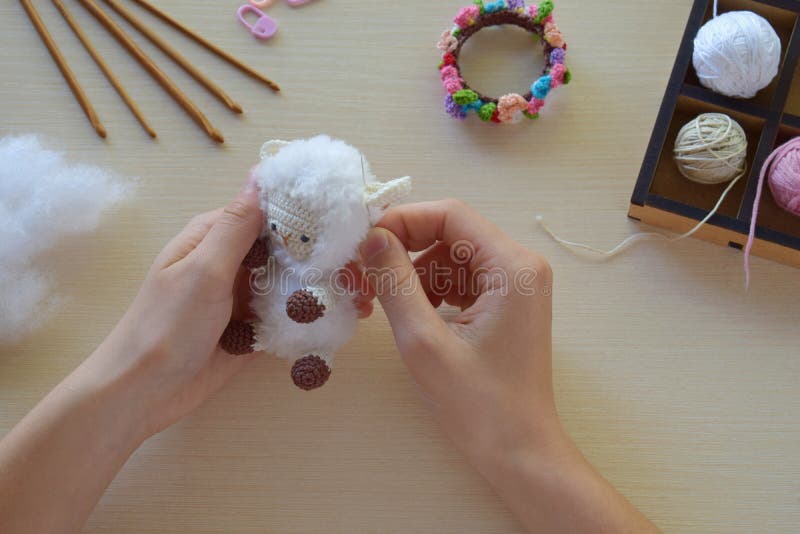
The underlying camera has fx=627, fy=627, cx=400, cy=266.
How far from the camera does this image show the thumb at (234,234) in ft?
2.14

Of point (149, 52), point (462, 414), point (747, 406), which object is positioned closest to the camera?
point (462, 414)

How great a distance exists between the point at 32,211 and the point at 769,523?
1.03m

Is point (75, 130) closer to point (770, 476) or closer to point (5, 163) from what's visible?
point (5, 163)

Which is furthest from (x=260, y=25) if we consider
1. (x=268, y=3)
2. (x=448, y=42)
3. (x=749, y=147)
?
(x=749, y=147)

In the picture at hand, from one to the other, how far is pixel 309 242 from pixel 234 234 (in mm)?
91

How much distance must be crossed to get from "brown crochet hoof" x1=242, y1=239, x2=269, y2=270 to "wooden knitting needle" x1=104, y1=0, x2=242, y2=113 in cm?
31

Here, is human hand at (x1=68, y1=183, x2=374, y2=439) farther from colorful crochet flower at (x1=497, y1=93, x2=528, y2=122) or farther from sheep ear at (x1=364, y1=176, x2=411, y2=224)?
colorful crochet flower at (x1=497, y1=93, x2=528, y2=122)

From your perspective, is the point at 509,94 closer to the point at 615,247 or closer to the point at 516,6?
the point at 516,6

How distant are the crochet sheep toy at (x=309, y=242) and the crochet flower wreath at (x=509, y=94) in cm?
30

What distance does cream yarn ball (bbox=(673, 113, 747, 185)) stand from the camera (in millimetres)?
821

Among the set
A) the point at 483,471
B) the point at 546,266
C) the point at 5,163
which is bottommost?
the point at 483,471

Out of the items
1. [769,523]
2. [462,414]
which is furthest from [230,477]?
[769,523]

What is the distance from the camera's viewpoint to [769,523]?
0.77 meters

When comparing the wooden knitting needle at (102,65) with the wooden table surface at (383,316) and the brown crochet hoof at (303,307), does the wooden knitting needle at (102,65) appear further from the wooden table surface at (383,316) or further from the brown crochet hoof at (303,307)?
the brown crochet hoof at (303,307)
